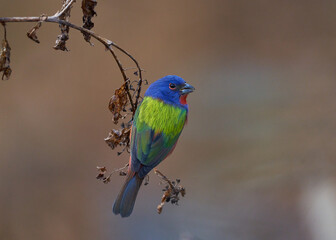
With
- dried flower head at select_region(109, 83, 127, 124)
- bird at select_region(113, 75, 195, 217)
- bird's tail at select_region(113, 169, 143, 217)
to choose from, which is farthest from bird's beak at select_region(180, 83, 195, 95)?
dried flower head at select_region(109, 83, 127, 124)

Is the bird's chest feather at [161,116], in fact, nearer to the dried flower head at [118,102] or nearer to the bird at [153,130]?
the bird at [153,130]

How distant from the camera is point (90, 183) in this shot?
5.37 metres

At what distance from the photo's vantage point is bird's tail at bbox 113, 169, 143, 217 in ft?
8.07

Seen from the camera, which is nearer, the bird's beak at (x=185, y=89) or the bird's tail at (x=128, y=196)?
the bird's tail at (x=128, y=196)

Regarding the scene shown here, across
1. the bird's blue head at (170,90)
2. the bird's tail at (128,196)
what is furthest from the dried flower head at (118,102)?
the bird's blue head at (170,90)

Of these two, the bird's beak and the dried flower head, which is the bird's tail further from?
the bird's beak

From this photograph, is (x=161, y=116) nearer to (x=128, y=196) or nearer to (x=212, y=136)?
(x=128, y=196)

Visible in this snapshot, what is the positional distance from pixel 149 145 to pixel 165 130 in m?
0.15

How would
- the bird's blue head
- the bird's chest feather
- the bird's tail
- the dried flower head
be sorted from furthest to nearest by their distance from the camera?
the bird's blue head → the bird's chest feather → the bird's tail → the dried flower head

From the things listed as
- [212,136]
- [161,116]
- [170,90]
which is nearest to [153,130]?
[161,116]

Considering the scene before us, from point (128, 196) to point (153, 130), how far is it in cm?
44

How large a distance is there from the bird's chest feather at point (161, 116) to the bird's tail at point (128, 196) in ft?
1.00

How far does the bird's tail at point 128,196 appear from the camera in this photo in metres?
2.46

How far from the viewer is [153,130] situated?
9.27ft
